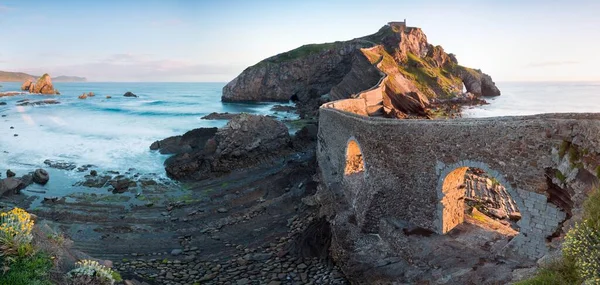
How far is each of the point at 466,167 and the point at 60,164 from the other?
35.5m

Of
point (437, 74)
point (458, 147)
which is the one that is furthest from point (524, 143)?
point (437, 74)

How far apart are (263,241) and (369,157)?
23.1 feet

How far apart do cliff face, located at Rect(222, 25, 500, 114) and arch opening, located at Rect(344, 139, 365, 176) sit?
3248 cm

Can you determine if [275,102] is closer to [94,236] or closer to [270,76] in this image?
[270,76]

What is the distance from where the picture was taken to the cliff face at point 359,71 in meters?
56.7

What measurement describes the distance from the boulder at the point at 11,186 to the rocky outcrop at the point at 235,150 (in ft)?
33.8

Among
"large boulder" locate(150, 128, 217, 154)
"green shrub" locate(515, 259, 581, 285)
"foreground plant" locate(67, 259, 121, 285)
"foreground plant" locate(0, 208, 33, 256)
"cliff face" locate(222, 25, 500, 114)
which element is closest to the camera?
"green shrub" locate(515, 259, 581, 285)

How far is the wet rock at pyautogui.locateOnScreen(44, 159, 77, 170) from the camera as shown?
109ft

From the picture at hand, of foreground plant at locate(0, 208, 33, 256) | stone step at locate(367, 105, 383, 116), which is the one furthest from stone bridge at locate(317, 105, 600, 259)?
stone step at locate(367, 105, 383, 116)

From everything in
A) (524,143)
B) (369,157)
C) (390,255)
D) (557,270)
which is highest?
(524,143)

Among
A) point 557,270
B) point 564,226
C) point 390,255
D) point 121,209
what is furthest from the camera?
point 121,209

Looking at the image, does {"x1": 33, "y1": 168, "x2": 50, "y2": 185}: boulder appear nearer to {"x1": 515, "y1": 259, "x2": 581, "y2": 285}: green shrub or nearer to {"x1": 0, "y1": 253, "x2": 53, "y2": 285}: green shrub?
{"x1": 0, "y1": 253, "x2": 53, "y2": 285}: green shrub

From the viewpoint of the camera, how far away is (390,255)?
48.3 feet

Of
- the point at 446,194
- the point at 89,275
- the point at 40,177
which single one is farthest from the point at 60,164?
the point at 446,194
